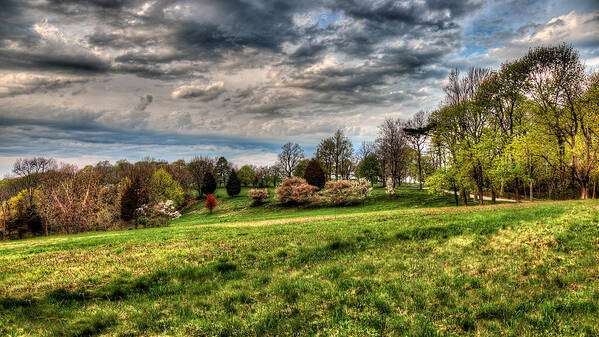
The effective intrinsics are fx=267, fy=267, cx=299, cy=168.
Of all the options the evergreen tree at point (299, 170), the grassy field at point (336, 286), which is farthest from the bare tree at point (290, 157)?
the grassy field at point (336, 286)

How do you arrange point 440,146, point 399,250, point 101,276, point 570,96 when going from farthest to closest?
point 440,146 < point 570,96 < point 399,250 < point 101,276

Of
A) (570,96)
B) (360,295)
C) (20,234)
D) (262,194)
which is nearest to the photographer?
(360,295)

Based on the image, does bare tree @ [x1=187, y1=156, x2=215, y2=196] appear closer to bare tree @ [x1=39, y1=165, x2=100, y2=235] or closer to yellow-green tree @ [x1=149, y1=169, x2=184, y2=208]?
yellow-green tree @ [x1=149, y1=169, x2=184, y2=208]

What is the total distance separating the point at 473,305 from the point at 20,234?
88610 mm

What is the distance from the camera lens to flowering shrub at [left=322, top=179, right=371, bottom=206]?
2202 inches

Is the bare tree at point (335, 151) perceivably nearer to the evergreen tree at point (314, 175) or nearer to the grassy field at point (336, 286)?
the evergreen tree at point (314, 175)

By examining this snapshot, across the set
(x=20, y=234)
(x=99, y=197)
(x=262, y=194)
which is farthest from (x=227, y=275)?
(x=20, y=234)

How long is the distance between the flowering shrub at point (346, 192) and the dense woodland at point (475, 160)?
23 centimetres

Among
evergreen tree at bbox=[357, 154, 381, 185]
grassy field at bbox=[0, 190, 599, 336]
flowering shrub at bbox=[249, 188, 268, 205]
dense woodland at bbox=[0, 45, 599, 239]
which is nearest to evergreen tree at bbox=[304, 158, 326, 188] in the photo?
dense woodland at bbox=[0, 45, 599, 239]

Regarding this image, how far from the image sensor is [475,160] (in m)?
34.5

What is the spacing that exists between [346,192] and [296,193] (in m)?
11.7

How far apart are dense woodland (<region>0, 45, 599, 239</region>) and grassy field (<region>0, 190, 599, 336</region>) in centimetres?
2328

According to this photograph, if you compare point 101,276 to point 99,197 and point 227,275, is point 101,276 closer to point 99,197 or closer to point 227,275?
point 227,275

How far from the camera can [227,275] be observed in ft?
33.3
